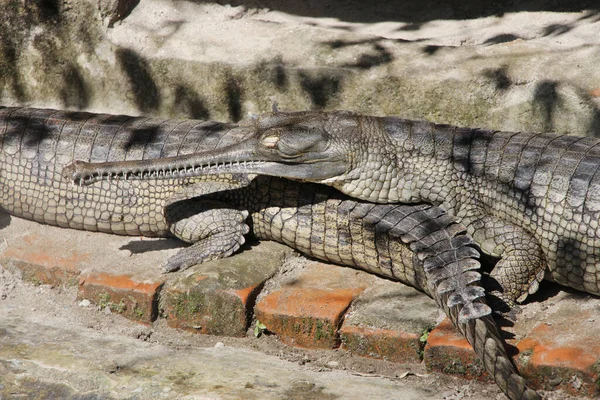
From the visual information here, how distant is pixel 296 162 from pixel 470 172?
101 cm

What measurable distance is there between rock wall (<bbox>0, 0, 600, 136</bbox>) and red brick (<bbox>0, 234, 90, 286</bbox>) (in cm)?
158

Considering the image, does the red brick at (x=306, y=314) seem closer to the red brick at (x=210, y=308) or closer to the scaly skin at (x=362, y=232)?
the red brick at (x=210, y=308)

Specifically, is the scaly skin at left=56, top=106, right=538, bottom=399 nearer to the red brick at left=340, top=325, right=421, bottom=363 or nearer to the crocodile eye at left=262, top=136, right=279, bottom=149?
the red brick at left=340, top=325, right=421, bottom=363

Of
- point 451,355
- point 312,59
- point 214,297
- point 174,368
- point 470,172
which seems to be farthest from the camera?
point 312,59

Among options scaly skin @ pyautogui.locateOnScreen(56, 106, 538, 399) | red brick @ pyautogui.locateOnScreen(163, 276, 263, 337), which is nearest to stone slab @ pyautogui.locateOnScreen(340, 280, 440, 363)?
scaly skin @ pyautogui.locateOnScreen(56, 106, 538, 399)

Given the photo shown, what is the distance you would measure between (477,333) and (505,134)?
1.49 m

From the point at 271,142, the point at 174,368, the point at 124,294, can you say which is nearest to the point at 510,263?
the point at 271,142

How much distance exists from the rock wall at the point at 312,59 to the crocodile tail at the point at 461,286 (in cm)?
132

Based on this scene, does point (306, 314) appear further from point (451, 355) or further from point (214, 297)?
point (451, 355)

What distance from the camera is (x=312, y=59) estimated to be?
5.44m

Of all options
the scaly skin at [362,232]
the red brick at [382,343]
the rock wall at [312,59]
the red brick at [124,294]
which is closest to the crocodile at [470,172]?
the scaly skin at [362,232]

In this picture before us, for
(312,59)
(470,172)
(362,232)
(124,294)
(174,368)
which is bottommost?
(174,368)

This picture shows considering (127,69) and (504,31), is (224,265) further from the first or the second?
(504,31)

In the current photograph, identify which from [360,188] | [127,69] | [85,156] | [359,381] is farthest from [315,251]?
[127,69]
